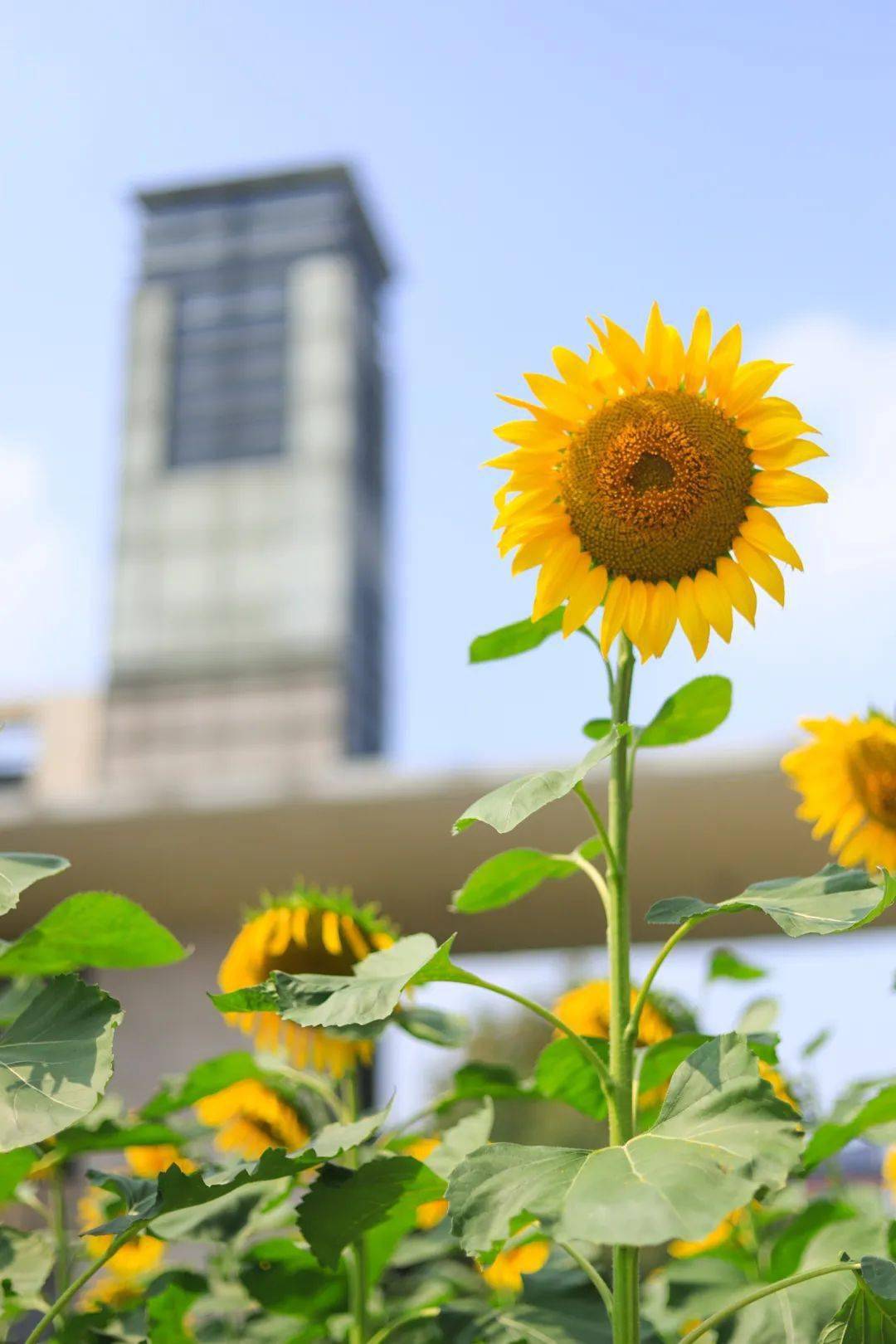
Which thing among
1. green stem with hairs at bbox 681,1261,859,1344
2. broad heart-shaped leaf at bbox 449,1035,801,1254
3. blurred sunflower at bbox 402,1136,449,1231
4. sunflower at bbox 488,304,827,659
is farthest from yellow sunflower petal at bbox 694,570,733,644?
blurred sunflower at bbox 402,1136,449,1231

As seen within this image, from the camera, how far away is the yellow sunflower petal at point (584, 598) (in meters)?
1.16

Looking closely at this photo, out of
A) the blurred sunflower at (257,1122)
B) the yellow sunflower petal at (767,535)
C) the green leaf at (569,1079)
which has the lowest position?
the blurred sunflower at (257,1122)

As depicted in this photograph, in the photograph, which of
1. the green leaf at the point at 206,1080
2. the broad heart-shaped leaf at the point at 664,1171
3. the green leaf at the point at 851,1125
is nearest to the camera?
the broad heart-shaped leaf at the point at 664,1171

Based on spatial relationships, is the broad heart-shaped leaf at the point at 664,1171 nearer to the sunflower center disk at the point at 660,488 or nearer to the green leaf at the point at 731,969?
the sunflower center disk at the point at 660,488

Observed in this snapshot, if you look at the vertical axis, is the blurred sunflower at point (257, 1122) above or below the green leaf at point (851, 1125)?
below

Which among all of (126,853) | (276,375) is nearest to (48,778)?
(276,375)

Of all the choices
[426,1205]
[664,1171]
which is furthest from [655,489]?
[426,1205]

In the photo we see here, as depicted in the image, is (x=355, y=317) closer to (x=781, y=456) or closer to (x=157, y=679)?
(x=157, y=679)

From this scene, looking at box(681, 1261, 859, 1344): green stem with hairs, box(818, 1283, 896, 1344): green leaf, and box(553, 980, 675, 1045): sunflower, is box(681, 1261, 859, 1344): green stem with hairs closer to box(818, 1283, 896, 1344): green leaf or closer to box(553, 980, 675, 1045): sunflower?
box(818, 1283, 896, 1344): green leaf

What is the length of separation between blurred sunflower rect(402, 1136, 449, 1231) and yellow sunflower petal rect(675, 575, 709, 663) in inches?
28.5

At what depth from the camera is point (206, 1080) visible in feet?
4.56

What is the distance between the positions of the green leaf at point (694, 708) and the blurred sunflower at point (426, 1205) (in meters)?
0.61

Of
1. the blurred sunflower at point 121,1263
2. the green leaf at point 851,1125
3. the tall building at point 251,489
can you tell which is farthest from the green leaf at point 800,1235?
the tall building at point 251,489

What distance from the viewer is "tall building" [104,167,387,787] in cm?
5597
